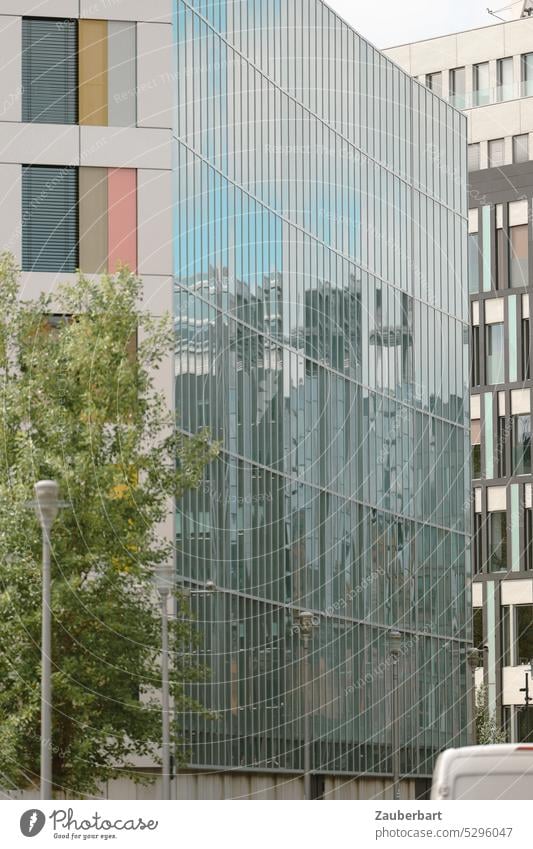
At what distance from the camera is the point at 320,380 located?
33.2 m

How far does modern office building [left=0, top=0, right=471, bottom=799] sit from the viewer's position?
90.7ft

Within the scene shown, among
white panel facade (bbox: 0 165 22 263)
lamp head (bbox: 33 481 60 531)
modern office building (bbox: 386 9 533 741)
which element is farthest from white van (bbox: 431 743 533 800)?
modern office building (bbox: 386 9 533 741)

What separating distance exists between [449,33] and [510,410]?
1856 centimetres

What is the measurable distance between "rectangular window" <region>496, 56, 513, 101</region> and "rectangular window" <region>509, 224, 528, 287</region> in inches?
293

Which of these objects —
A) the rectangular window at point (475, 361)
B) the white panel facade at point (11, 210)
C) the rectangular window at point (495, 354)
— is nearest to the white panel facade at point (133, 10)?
the white panel facade at point (11, 210)

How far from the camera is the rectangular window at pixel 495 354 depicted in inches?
2773

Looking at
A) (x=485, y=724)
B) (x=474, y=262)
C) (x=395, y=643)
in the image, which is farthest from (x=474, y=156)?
(x=395, y=643)

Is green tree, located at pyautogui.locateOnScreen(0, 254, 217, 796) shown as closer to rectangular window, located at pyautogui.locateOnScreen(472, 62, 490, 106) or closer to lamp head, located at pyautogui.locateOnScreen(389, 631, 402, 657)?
lamp head, located at pyautogui.locateOnScreen(389, 631, 402, 657)

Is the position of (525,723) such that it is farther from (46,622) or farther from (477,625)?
(46,622)

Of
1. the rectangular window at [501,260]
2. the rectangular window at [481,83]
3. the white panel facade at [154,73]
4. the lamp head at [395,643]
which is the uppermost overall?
the rectangular window at [481,83]

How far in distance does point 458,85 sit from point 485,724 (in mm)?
29641

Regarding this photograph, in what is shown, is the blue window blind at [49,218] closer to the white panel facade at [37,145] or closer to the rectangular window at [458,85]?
the white panel facade at [37,145]

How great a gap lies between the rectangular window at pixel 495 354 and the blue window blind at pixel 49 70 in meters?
43.2
